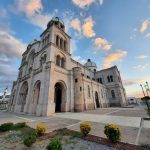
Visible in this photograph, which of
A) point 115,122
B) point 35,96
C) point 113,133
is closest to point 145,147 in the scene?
point 113,133

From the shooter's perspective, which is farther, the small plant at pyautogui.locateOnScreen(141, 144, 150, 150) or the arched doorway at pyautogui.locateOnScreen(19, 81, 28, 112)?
the arched doorway at pyautogui.locateOnScreen(19, 81, 28, 112)

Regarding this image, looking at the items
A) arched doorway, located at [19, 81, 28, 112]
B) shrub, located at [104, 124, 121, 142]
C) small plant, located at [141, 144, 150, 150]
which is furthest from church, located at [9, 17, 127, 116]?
small plant, located at [141, 144, 150, 150]

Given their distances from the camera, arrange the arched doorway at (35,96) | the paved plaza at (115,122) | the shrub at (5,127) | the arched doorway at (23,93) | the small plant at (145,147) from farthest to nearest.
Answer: the arched doorway at (23,93) < the arched doorway at (35,96) < the shrub at (5,127) < the paved plaza at (115,122) < the small plant at (145,147)

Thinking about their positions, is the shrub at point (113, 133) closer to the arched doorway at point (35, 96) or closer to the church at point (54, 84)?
the church at point (54, 84)

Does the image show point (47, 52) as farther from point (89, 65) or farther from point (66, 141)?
point (89, 65)

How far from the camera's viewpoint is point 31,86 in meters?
22.2

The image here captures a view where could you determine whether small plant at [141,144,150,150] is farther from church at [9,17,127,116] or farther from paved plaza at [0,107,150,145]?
church at [9,17,127,116]

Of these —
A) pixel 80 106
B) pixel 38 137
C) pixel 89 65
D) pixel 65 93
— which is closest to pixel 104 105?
pixel 80 106

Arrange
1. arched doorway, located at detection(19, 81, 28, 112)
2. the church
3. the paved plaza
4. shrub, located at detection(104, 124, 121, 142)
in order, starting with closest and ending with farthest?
shrub, located at detection(104, 124, 121, 142), the paved plaza, the church, arched doorway, located at detection(19, 81, 28, 112)

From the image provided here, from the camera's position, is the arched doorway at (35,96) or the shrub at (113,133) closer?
the shrub at (113,133)

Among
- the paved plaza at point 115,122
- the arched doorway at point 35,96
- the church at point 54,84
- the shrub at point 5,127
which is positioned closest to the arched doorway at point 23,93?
the church at point 54,84

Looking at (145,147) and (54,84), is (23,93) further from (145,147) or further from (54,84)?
(145,147)

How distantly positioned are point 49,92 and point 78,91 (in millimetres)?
7768

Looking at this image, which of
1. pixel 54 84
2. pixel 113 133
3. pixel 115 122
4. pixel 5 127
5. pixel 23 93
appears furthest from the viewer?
pixel 23 93
